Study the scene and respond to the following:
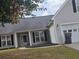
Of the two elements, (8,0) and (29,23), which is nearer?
(8,0)

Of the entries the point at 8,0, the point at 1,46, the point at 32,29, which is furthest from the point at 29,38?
the point at 8,0

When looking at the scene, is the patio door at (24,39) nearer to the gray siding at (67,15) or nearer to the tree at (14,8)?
the gray siding at (67,15)

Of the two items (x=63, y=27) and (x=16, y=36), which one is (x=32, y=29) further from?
(x=63, y=27)

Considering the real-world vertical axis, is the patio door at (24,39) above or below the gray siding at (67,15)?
below

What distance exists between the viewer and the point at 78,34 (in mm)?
36156

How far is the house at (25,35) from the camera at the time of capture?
145ft

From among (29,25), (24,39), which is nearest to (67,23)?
(29,25)

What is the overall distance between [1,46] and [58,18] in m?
13.5

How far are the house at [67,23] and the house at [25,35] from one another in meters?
7.42

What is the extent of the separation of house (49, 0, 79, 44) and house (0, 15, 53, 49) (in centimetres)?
742

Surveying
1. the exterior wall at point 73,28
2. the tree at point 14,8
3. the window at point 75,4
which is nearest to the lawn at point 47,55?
the tree at point 14,8

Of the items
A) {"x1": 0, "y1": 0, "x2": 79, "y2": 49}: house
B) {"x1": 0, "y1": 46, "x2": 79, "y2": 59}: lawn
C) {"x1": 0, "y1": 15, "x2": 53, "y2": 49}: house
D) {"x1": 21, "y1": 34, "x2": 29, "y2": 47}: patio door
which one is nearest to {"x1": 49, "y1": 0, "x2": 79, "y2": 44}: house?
{"x1": 0, "y1": 0, "x2": 79, "y2": 49}: house

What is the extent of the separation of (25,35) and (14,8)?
90.7 ft

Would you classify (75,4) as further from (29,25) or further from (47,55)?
(47,55)
